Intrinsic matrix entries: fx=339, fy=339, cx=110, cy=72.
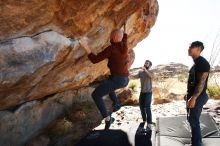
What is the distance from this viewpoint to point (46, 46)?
6.30 metres

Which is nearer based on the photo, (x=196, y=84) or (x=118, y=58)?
(x=196, y=84)

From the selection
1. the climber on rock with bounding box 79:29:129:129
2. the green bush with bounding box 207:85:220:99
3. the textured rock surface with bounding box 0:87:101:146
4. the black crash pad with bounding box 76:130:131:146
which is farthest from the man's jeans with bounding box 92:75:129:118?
the green bush with bounding box 207:85:220:99

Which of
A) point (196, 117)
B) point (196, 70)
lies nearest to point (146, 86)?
point (196, 117)

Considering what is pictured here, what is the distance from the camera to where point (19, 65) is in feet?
20.1

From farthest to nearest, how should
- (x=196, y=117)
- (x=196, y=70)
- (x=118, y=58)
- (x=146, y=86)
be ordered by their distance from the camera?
1. (x=146, y=86)
2. (x=118, y=58)
3. (x=196, y=117)
4. (x=196, y=70)

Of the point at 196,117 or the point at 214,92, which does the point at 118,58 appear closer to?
the point at 196,117

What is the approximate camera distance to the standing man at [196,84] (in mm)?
5844

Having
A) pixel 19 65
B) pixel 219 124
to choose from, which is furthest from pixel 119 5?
pixel 219 124

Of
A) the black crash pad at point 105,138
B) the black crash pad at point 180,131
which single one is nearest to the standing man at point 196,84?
the black crash pad at point 180,131

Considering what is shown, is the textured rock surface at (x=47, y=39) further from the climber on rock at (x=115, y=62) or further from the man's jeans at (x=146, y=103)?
the man's jeans at (x=146, y=103)

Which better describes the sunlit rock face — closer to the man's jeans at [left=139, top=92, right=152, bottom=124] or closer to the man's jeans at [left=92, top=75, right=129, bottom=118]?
the man's jeans at [left=92, top=75, right=129, bottom=118]

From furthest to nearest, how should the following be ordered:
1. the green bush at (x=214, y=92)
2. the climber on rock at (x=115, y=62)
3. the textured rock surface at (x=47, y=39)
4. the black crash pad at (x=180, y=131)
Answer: the green bush at (x=214, y=92) → the black crash pad at (x=180, y=131) → the climber on rock at (x=115, y=62) → the textured rock surface at (x=47, y=39)

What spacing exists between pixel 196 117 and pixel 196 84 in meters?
0.61

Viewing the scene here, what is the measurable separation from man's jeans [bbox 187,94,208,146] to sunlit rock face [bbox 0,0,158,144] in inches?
105
